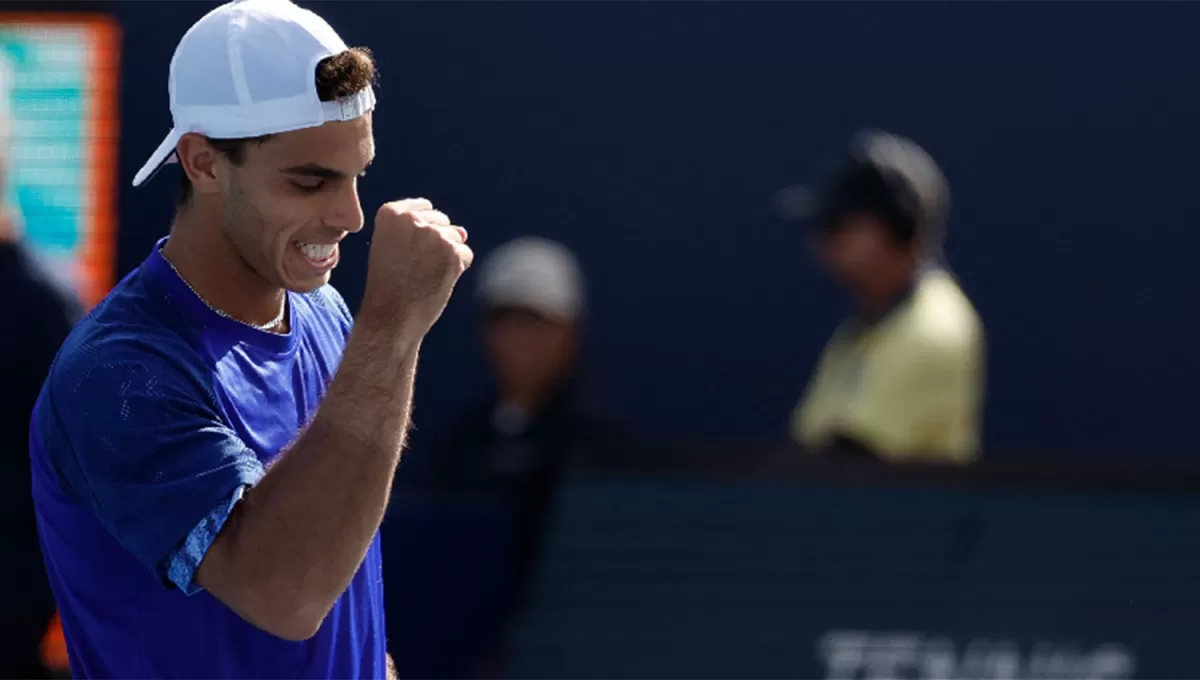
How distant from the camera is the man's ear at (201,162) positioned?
2.05 metres

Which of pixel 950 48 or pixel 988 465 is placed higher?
pixel 950 48

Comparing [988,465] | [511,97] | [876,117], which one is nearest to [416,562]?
[988,465]

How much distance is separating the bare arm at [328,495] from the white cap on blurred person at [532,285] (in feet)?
8.20

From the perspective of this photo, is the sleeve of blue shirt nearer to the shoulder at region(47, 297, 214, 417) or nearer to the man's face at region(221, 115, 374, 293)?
the shoulder at region(47, 297, 214, 417)

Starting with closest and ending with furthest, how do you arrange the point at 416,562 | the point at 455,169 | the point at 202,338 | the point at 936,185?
the point at 202,338, the point at 416,562, the point at 936,185, the point at 455,169

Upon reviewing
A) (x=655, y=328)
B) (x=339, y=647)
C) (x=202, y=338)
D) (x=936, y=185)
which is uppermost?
(x=936, y=185)

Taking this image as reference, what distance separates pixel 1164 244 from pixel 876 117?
92 centimetres

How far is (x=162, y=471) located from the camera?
71.5 inches

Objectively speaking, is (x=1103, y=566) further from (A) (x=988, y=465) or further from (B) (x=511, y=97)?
(B) (x=511, y=97)

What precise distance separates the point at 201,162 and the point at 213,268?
125mm

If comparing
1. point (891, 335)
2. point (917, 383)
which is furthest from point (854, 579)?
point (891, 335)

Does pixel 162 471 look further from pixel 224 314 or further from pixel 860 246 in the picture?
pixel 860 246

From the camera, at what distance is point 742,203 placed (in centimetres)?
504

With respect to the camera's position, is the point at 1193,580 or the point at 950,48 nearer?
the point at 1193,580
